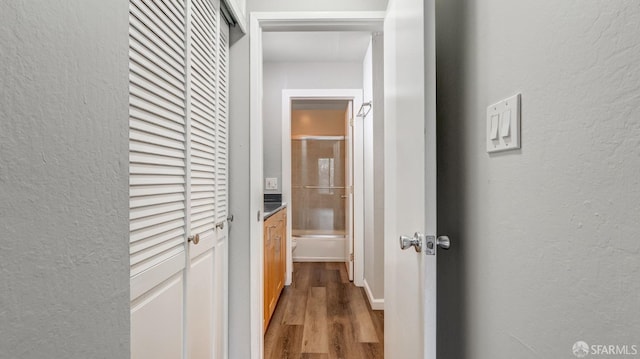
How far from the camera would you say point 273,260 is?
2729 millimetres

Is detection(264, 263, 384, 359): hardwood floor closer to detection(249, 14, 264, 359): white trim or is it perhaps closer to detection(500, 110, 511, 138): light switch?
detection(249, 14, 264, 359): white trim

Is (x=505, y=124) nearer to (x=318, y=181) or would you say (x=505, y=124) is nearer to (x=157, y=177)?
(x=157, y=177)

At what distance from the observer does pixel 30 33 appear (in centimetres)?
43

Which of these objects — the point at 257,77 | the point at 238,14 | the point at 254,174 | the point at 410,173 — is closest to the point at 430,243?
the point at 410,173

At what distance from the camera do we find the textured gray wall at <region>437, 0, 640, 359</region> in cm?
48

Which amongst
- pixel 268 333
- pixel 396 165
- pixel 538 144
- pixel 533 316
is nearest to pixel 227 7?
pixel 396 165

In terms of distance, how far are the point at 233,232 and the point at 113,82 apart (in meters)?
1.27

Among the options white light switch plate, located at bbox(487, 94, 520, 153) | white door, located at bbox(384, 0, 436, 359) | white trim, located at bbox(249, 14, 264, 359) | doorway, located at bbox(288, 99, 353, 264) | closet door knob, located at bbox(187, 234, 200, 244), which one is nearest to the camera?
white light switch plate, located at bbox(487, 94, 520, 153)

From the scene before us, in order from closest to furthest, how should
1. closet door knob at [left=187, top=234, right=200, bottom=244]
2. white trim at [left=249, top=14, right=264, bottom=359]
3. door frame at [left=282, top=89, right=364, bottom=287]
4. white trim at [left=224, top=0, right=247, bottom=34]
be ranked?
1. closet door knob at [left=187, top=234, right=200, bottom=244]
2. white trim at [left=224, top=0, right=247, bottom=34]
3. white trim at [left=249, top=14, right=264, bottom=359]
4. door frame at [left=282, top=89, right=364, bottom=287]

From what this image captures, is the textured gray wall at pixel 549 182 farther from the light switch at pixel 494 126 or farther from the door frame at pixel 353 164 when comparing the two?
the door frame at pixel 353 164

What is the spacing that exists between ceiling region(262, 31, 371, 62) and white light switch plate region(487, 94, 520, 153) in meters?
2.47

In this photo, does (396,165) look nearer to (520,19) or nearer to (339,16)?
(520,19)

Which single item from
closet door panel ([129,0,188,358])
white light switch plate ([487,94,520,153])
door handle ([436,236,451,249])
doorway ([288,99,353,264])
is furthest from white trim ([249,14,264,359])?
doorway ([288,99,353,264])

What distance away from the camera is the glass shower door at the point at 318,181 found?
5078mm
